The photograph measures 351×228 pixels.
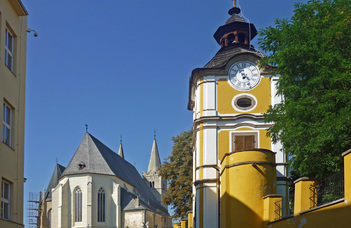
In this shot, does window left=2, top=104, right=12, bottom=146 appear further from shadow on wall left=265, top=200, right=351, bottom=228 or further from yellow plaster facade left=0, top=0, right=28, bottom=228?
shadow on wall left=265, top=200, right=351, bottom=228

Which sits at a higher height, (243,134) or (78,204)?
(243,134)

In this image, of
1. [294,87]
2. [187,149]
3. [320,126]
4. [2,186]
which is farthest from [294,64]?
[187,149]

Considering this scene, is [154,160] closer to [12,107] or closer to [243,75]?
[243,75]

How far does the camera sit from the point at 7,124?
49.0 ft

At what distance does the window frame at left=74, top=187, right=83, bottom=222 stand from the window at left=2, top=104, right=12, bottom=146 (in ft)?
181

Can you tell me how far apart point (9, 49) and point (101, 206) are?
2254 inches

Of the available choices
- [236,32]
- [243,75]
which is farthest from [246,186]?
[236,32]

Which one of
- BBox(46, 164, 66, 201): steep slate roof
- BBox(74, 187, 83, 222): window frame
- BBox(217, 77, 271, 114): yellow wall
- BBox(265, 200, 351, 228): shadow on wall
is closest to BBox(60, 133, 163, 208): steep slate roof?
BBox(74, 187, 83, 222): window frame

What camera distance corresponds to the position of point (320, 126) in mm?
17562

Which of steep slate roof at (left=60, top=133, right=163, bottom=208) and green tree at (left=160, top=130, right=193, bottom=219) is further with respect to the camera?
steep slate roof at (left=60, top=133, right=163, bottom=208)

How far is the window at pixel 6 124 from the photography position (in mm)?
14604

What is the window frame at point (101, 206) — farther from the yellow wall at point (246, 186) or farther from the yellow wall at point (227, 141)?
the yellow wall at point (246, 186)

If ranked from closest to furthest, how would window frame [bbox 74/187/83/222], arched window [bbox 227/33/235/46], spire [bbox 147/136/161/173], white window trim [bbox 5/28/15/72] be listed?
white window trim [bbox 5/28/15/72], arched window [bbox 227/33/235/46], window frame [bbox 74/187/83/222], spire [bbox 147/136/161/173]

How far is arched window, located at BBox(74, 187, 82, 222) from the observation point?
6849 cm
